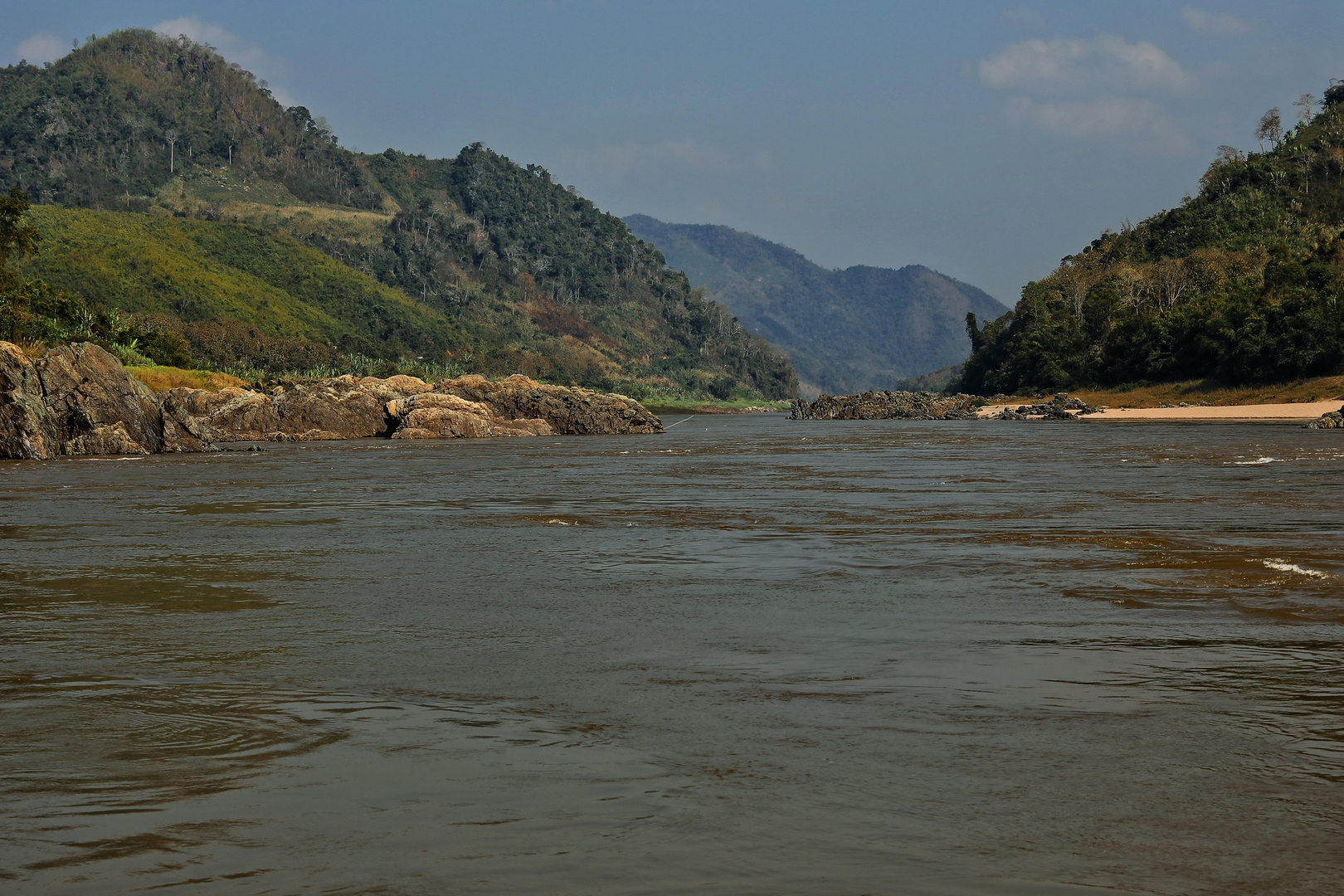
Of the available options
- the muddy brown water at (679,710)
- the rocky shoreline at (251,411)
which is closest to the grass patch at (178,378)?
the rocky shoreline at (251,411)

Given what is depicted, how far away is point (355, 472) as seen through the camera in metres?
38.3

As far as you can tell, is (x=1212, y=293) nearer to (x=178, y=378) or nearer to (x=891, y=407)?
(x=891, y=407)

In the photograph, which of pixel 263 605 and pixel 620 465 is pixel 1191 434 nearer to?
pixel 620 465

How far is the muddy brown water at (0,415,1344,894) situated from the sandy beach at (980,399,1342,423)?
6722cm

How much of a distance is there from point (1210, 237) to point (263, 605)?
511ft

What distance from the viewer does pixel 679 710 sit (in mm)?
8180

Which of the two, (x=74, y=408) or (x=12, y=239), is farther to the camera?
(x=12, y=239)

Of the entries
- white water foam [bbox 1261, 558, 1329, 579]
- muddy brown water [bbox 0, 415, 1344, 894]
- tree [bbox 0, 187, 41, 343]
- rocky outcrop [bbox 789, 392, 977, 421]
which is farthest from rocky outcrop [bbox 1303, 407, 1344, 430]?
tree [bbox 0, 187, 41, 343]

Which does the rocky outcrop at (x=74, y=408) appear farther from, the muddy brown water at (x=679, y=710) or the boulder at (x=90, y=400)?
the muddy brown water at (x=679, y=710)

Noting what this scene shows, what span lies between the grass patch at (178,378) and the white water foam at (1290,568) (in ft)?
253

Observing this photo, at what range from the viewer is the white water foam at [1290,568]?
A: 542 inches

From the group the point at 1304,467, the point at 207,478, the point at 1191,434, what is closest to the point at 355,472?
the point at 207,478

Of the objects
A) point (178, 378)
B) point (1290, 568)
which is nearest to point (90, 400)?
point (178, 378)

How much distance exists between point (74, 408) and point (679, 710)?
47.0m
